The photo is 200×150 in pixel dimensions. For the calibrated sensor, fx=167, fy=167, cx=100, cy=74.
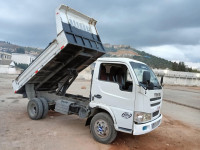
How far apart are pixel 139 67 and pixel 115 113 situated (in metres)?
1.49

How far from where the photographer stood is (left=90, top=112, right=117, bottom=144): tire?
4.57 metres

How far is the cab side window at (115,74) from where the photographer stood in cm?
488

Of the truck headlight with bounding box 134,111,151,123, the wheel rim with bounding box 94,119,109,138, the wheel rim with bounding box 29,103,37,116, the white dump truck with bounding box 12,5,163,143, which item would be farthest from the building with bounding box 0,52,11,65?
the truck headlight with bounding box 134,111,151,123

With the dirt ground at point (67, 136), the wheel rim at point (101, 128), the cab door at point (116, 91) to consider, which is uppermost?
the cab door at point (116, 91)

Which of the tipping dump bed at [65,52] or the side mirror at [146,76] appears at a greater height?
the tipping dump bed at [65,52]

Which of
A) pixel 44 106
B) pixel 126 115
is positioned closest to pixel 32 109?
pixel 44 106

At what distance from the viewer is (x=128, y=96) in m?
4.32

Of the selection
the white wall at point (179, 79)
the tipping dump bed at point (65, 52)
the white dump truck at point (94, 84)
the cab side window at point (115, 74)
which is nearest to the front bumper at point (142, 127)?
the white dump truck at point (94, 84)

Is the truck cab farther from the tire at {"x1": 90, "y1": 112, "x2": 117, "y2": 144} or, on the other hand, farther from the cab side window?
the tire at {"x1": 90, "y1": 112, "x2": 117, "y2": 144}

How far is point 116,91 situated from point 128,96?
37 cm

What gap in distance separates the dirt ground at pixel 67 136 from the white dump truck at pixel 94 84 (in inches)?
17.1

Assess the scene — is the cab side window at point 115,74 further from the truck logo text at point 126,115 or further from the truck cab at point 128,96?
the truck logo text at point 126,115

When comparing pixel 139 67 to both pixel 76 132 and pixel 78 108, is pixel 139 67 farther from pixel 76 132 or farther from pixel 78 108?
pixel 76 132

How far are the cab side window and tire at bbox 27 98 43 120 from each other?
296 centimetres
